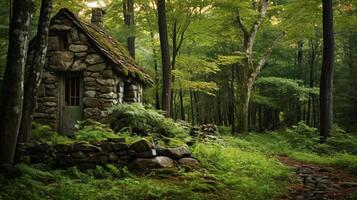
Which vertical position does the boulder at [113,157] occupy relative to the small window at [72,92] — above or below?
below

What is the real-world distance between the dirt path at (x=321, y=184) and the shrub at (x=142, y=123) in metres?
3.99

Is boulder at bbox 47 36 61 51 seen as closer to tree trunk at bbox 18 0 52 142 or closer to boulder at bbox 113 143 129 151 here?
tree trunk at bbox 18 0 52 142

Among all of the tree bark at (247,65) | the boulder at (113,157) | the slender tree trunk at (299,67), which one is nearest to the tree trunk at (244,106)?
the tree bark at (247,65)

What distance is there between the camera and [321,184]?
873 cm

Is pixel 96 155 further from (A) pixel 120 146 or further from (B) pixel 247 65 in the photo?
(B) pixel 247 65

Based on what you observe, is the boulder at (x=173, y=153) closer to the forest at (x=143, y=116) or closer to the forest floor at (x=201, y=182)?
the forest at (x=143, y=116)

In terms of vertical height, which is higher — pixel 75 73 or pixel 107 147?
pixel 75 73

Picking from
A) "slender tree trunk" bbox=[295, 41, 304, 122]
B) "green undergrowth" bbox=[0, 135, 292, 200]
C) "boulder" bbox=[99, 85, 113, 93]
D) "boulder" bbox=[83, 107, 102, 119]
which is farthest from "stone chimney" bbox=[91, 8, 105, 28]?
"slender tree trunk" bbox=[295, 41, 304, 122]

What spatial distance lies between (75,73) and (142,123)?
387 cm

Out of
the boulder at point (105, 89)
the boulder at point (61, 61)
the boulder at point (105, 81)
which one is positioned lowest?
the boulder at point (105, 89)

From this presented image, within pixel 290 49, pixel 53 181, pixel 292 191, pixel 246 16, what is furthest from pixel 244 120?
pixel 53 181

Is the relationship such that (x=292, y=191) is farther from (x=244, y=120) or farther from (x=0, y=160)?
(x=244, y=120)

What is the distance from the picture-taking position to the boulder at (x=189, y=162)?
29.7ft

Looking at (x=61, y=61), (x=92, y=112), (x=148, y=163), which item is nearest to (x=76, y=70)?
(x=61, y=61)
